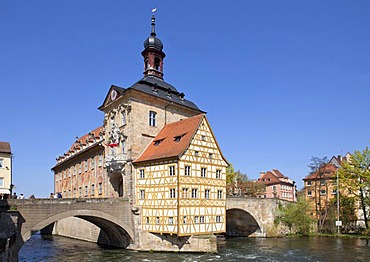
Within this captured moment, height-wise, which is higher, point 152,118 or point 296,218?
point 152,118

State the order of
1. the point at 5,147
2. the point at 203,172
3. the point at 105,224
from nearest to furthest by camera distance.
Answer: the point at 203,172 → the point at 105,224 → the point at 5,147

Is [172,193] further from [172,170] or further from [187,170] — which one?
[187,170]

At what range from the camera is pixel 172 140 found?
98.1 feet

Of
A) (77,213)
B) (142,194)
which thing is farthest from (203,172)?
(77,213)

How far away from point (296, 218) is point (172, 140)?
1959 cm

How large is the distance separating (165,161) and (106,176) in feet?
31.3

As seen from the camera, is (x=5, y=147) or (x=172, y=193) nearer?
(x=172, y=193)

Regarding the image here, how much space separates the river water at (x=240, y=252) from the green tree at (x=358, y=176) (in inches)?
210

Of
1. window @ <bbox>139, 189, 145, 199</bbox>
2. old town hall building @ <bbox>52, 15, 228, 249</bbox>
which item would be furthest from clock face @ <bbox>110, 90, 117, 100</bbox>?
window @ <bbox>139, 189, 145, 199</bbox>

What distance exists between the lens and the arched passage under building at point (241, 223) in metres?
40.6

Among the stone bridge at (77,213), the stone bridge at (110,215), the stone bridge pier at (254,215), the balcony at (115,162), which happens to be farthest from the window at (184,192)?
the stone bridge pier at (254,215)

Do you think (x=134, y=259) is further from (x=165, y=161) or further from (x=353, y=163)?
(x=353, y=163)

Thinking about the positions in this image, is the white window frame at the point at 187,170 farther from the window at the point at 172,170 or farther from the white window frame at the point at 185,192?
the white window frame at the point at 185,192

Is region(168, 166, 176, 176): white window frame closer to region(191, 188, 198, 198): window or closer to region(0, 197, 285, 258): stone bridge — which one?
region(191, 188, 198, 198): window
